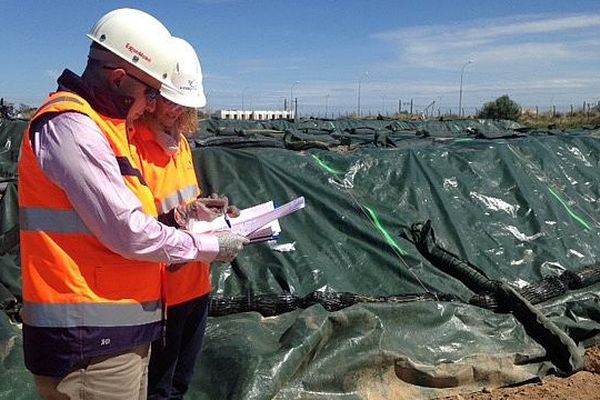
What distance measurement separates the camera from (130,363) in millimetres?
2281

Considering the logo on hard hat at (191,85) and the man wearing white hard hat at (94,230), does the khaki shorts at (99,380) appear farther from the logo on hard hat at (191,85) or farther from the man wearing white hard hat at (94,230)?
the logo on hard hat at (191,85)

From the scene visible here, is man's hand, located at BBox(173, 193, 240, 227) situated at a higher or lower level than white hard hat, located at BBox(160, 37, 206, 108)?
lower

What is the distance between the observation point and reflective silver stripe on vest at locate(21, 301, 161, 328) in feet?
6.87

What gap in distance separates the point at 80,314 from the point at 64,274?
131 millimetres

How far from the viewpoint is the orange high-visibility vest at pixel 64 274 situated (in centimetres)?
209

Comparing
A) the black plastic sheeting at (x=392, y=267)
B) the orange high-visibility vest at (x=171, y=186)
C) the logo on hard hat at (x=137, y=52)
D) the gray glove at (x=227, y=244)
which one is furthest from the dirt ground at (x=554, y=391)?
the logo on hard hat at (x=137, y=52)

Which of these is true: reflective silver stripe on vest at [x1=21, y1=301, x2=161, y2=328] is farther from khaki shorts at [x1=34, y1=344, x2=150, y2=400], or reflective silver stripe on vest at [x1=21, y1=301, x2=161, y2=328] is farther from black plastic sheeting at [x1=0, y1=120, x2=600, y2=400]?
black plastic sheeting at [x1=0, y1=120, x2=600, y2=400]

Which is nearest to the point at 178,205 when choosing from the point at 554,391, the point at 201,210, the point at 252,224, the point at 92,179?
the point at 201,210

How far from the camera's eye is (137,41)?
7.42 ft

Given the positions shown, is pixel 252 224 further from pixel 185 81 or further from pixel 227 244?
pixel 185 81

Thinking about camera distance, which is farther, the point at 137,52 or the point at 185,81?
the point at 185,81

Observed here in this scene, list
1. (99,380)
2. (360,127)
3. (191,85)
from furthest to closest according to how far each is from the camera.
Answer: (360,127)
(191,85)
(99,380)

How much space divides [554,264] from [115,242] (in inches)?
184

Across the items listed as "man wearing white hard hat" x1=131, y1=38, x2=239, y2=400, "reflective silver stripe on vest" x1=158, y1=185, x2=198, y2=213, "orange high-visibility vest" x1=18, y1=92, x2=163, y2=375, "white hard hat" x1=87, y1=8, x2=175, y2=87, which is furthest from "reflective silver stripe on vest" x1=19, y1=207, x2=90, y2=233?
"reflective silver stripe on vest" x1=158, y1=185, x2=198, y2=213
